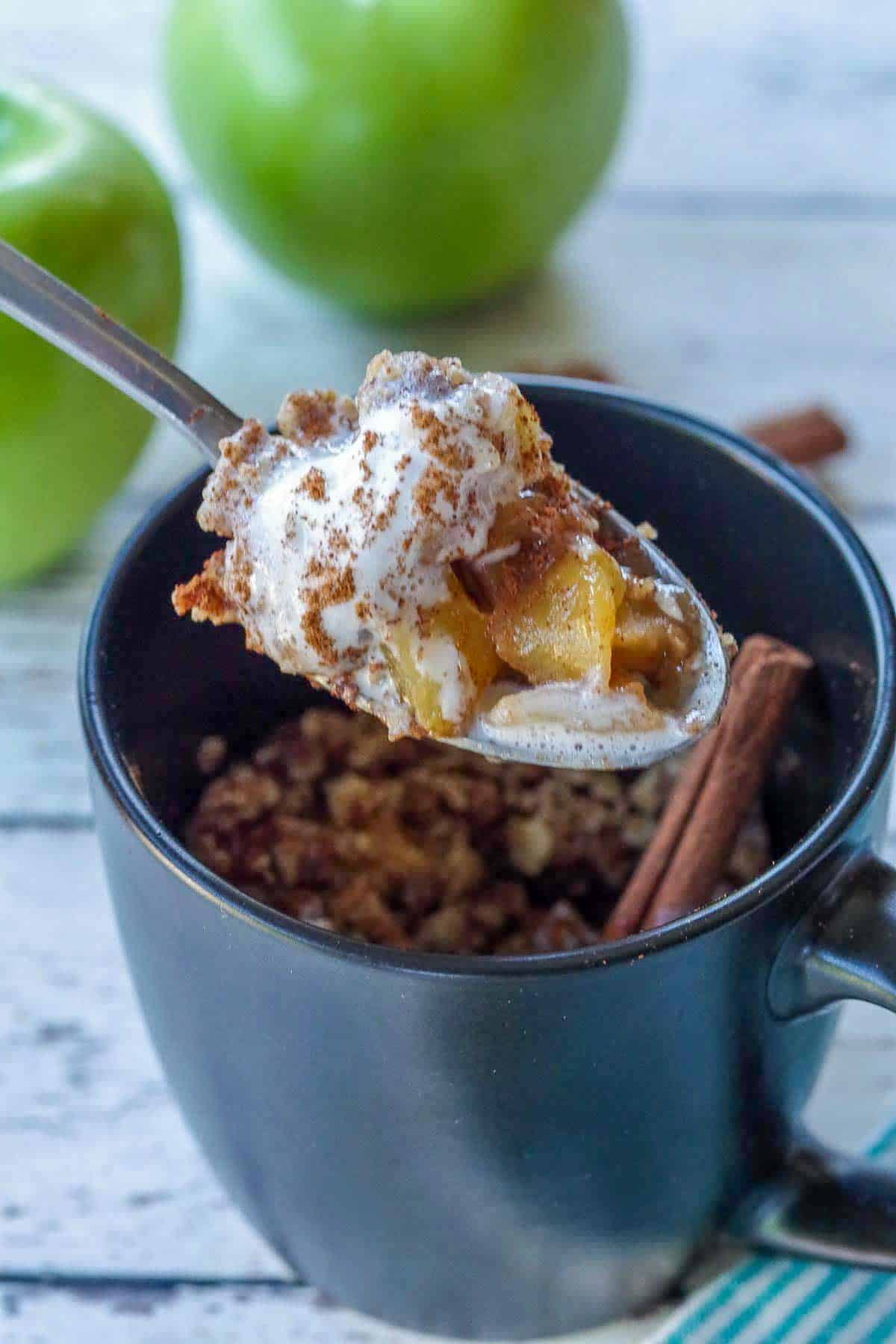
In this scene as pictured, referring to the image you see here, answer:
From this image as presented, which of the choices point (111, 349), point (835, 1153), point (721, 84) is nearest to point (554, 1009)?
point (835, 1153)

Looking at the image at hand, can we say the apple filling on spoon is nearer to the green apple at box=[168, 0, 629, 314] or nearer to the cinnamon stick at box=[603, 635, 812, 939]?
the cinnamon stick at box=[603, 635, 812, 939]

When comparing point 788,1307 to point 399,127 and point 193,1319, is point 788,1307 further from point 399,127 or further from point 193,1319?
point 399,127

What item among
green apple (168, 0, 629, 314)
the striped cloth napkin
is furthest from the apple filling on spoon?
green apple (168, 0, 629, 314)

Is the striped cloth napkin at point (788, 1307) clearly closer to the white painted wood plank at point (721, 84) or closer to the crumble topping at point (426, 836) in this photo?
the crumble topping at point (426, 836)

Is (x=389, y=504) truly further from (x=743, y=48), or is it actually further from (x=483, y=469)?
(x=743, y=48)

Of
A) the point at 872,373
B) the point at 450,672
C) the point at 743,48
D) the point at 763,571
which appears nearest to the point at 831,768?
the point at 763,571

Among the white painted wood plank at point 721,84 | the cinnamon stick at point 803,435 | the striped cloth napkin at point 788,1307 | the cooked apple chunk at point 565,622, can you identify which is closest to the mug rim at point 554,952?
the cooked apple chunk at point 565,622
